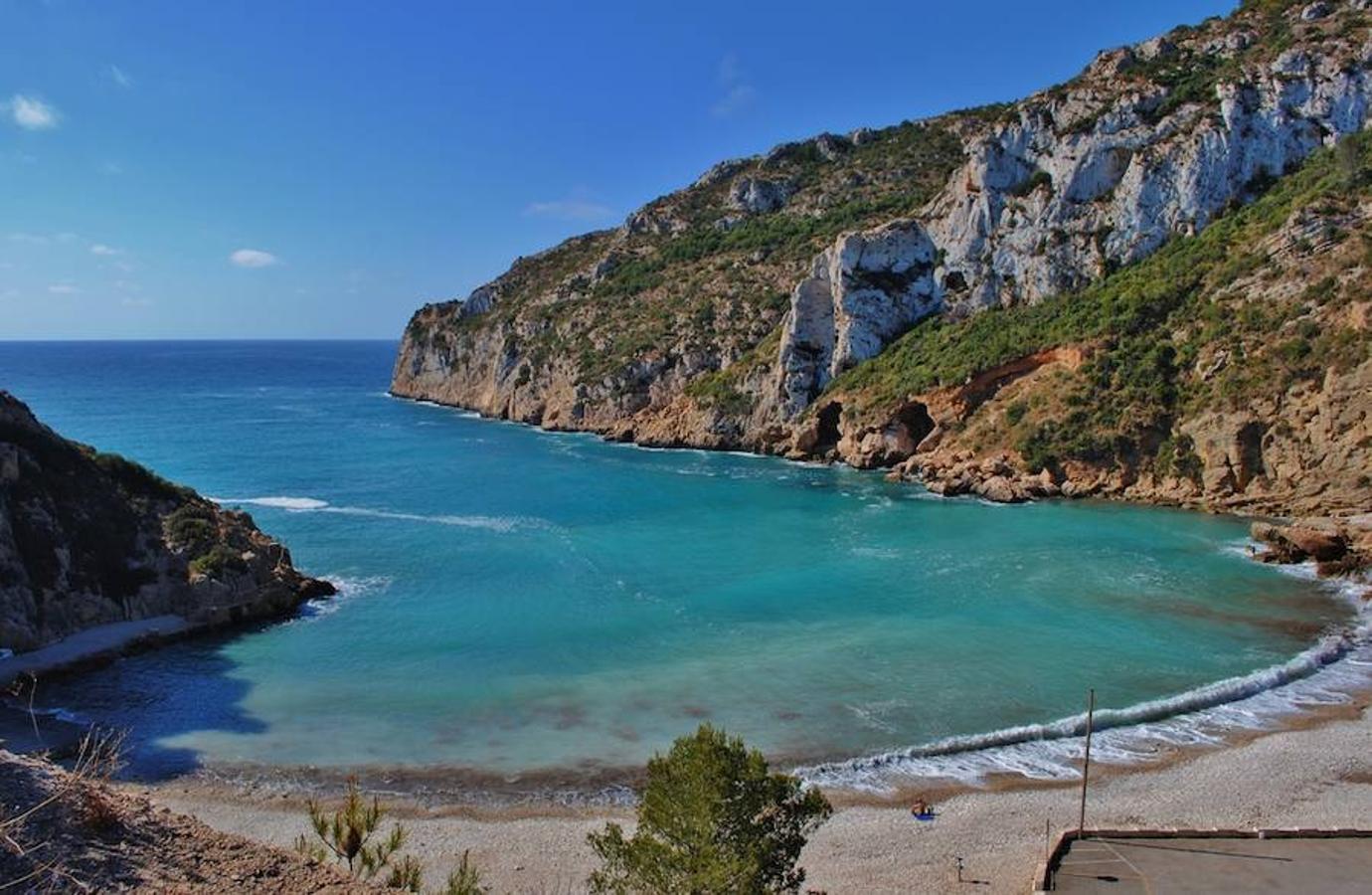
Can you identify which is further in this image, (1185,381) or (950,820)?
(1185,381)

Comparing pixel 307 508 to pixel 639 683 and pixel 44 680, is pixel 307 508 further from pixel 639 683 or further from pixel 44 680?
pixel 639 683

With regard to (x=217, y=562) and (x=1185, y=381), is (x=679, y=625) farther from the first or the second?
(x=1185, y=381)

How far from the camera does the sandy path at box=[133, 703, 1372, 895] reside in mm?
18016

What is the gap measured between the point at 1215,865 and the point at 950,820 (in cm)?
501

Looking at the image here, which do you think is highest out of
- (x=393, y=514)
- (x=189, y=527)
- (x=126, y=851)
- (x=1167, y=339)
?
(x=1167, y=339)

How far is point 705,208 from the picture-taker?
11200 centimetres

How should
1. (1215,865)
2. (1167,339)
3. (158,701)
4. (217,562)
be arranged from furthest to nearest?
(1167,339) → (217,562) → (158,701) → (1215,865)

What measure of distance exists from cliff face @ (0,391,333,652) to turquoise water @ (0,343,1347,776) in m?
2.69

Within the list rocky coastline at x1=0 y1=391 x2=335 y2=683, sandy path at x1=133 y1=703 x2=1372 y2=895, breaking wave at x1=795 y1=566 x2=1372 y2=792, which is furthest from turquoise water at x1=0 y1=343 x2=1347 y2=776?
sandy path at x1=133 y1=703 x2=1372 y2=895

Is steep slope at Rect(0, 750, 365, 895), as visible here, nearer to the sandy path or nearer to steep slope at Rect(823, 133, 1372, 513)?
the sandy path

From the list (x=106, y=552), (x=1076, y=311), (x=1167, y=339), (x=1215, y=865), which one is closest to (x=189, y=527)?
(x=106, y=552)

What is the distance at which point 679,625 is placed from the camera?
105 feet

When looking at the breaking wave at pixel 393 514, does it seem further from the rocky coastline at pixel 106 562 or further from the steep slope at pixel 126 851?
the steep slope at pixel 126 851

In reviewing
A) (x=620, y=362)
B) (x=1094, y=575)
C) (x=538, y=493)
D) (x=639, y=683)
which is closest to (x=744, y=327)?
(x=620, y=362)
